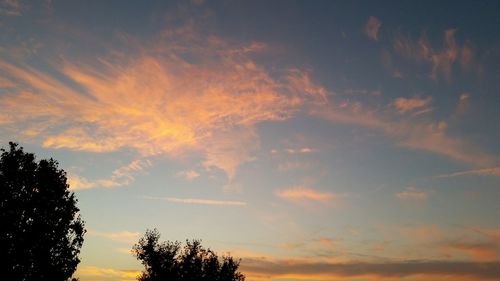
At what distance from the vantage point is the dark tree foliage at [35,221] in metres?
40.0

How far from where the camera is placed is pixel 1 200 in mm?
41094

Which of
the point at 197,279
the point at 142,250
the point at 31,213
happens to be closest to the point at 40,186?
the point at 31,213

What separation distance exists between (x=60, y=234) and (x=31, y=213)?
3807 mm

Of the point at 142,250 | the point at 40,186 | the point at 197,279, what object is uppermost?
the point at 40,186

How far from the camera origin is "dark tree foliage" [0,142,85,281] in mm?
40000

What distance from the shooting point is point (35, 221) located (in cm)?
4269

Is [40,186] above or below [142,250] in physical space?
above

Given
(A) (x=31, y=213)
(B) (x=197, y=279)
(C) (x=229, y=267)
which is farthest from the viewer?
(C) (x=229, y=267)

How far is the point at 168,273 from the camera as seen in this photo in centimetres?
6794

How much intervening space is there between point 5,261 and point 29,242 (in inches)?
113

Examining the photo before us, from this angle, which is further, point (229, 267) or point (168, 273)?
point (229, 267)

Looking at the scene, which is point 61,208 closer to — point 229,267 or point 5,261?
point 5,261

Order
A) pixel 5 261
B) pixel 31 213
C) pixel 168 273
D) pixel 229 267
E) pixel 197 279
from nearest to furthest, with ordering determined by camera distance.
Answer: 1. pixel 5 261
2. pixel 31 213
3. pixel 168 273
4. pixel 197 279
5. pixel 229 267

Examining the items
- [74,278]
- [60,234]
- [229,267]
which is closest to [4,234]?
[60,234]
